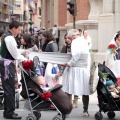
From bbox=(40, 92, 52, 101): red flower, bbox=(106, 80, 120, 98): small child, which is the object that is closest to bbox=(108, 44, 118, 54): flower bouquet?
bbox=(106, 80, 120, 98): small child

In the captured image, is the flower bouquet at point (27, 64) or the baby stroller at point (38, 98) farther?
the flower bouquet at point (27, 64)

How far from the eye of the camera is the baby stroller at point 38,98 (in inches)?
360

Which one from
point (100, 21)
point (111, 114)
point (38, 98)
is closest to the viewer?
point (38, 98)

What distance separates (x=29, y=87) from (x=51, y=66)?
2484 millimetres

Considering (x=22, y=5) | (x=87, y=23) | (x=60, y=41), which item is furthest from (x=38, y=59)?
(x=22, y=5)

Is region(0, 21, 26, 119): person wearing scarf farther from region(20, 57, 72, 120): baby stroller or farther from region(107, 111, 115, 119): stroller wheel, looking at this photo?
region(107, 111, 115, 119): stroller wheel

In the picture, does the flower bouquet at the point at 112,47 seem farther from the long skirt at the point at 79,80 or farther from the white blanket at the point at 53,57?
the white blanket at the point at 53,57

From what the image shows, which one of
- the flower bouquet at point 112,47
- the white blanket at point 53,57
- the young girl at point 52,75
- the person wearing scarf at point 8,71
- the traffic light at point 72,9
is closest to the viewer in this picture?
the person wearing scarf at point 8,71

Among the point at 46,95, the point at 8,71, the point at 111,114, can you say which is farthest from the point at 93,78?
the point at 8,71

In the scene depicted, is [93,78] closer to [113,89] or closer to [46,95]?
[113,89]

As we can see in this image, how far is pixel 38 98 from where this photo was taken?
9438 mm

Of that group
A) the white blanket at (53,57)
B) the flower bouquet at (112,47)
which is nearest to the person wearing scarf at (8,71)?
the white blanket at (53,57)

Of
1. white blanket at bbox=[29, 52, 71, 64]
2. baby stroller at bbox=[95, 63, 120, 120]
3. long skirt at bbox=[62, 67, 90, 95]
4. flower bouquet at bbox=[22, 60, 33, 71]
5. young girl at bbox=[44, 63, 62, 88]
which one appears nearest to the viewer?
flower bouquet at bbox=[22, 60, 33, 71]

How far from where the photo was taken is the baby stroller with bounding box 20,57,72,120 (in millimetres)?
9156
